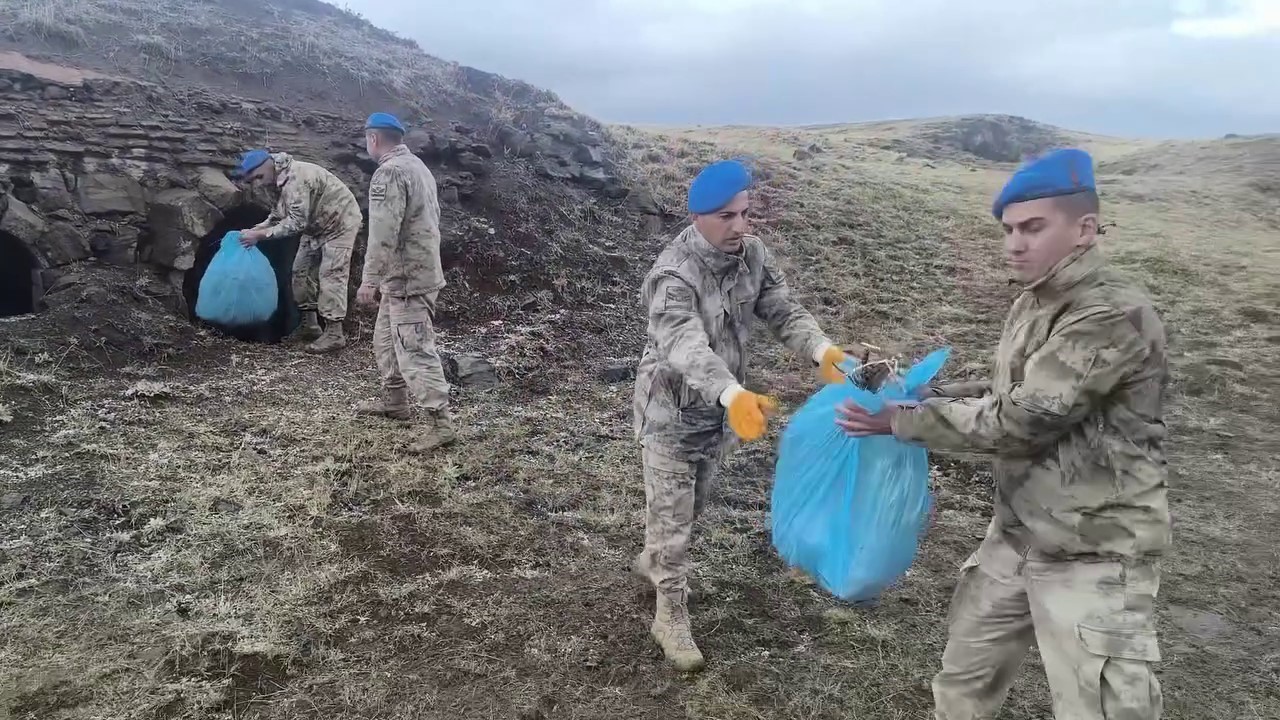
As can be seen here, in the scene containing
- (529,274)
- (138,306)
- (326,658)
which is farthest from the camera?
(529,274)

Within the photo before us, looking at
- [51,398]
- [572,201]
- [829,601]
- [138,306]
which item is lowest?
[829,601]

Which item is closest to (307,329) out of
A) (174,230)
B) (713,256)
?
(174,230)

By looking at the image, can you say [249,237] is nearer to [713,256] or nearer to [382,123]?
[382,123]

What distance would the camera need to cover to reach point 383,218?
14.1 feet

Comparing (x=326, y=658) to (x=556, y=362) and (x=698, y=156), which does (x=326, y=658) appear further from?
(x=698, y=156)

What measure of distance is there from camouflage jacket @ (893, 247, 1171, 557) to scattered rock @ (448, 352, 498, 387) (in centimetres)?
420

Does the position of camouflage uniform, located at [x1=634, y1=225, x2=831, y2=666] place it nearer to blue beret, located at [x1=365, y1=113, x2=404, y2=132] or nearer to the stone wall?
blue beret, located at [x1=365, y1=113, x2=404, y2=132]

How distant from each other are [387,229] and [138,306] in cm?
255

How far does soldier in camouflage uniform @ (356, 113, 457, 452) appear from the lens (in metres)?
4.32

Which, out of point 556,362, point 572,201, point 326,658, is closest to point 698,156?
point 572,201

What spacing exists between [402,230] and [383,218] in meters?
0.17

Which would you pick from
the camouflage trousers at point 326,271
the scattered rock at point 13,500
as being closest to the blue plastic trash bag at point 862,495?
the scattered rock at point 13,500

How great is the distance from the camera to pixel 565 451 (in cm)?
464

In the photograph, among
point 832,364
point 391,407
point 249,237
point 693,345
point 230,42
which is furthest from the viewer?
point 230,42
